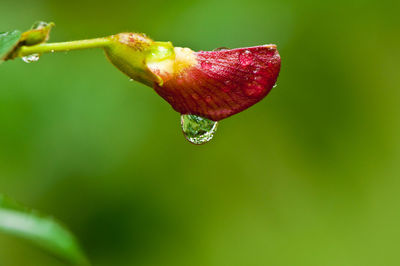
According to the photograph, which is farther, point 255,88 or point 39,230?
point 255,88

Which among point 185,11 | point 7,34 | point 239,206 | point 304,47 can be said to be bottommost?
point 7,34

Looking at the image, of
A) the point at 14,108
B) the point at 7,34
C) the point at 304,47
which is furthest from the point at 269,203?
the point at 7,34

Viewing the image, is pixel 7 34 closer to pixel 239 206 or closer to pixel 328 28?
pixel 328 28

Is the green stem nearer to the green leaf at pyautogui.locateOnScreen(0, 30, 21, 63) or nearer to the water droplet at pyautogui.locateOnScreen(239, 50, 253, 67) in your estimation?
the green leaf at pyautogui.locateOnScreen(0, 30, 21, 63)

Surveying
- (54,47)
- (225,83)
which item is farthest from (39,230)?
(225,83)

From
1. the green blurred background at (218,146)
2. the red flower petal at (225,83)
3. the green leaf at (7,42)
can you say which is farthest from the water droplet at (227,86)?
the green blurred background at (218,146)

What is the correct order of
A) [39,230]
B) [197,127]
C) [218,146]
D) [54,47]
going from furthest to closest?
[218,146]
[197,127]
[54,47]
[39,230]

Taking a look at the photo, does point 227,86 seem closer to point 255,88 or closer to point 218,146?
point 255,88
